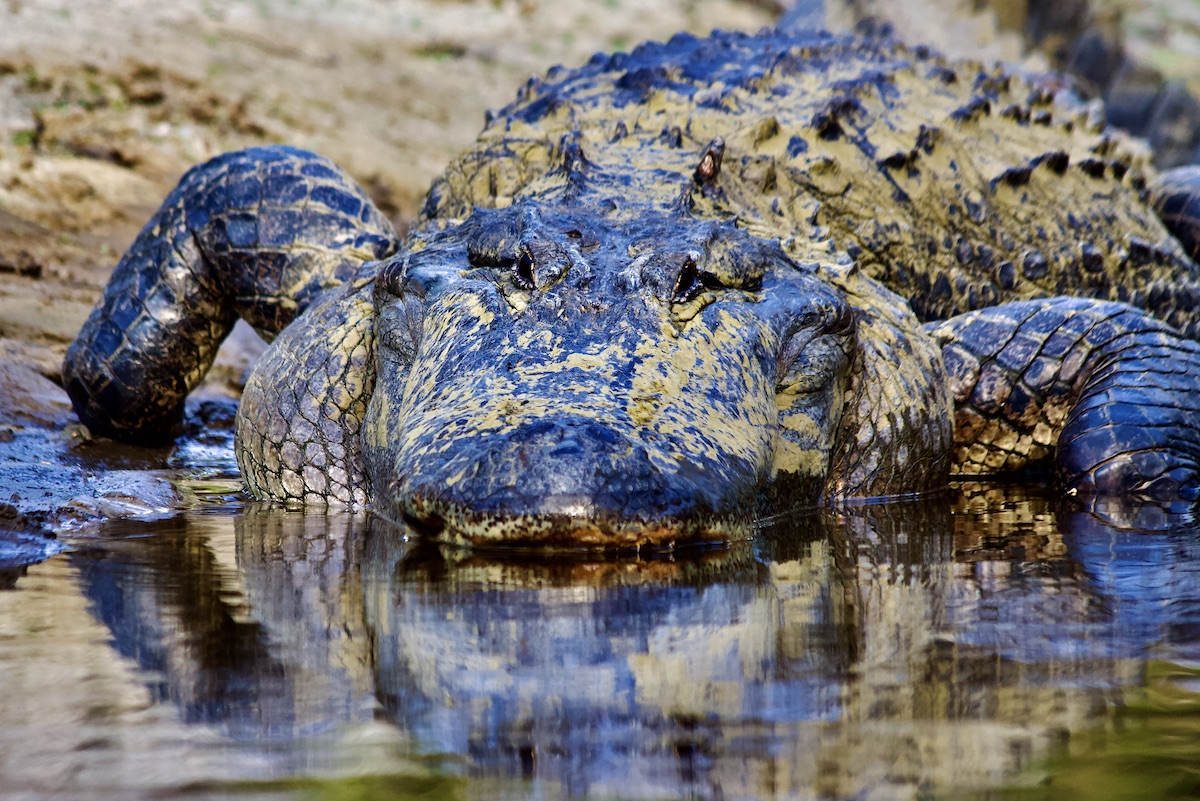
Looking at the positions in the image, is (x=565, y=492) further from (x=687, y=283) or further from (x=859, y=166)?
(x=859, y=166)

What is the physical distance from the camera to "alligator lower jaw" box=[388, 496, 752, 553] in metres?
2.31

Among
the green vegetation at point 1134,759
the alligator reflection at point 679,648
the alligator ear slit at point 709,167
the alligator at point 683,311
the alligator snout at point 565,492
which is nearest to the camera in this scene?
the green vegetation at point 1134,759

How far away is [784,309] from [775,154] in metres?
1.29

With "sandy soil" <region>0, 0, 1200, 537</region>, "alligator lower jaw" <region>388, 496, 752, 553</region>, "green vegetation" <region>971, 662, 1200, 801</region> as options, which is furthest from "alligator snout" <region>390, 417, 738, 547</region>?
"sandy soil" <region>0, 0, 1200, 537</region>

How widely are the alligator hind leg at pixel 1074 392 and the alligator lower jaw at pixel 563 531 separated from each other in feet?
5.25

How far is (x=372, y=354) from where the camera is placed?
3.59 meters

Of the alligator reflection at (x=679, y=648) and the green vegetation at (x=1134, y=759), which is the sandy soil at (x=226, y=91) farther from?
the green vegetation at (x=1134, y=759)

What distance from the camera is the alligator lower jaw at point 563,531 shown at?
2.31 metres

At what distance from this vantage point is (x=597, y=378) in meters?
2.60

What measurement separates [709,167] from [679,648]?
233 centimetres

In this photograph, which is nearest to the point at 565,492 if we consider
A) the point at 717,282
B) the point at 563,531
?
the point at 563,531

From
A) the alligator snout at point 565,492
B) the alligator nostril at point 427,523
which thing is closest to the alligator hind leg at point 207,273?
the alligator nostril at point 427,523

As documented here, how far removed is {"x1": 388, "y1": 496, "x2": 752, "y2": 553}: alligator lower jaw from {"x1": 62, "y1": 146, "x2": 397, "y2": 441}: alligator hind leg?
6.46 ft

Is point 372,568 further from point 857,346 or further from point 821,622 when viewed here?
point 857,346
